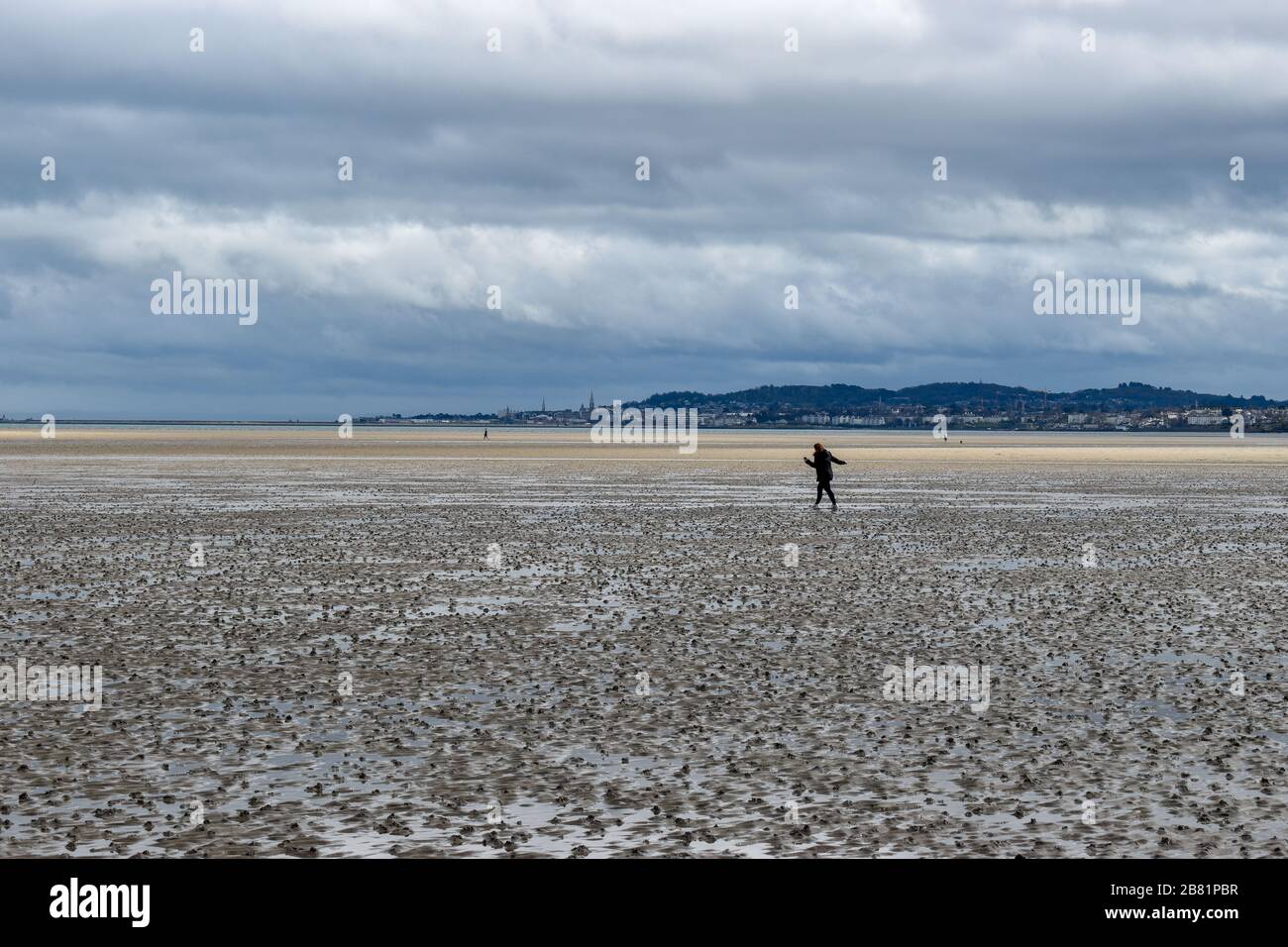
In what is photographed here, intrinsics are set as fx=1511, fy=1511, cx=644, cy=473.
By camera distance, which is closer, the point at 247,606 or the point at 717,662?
the point at 717,662

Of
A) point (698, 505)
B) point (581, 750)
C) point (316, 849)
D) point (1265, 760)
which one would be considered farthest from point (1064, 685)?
point (698, 505)

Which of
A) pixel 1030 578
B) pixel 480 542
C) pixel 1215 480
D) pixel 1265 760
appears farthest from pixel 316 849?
pixel 1215 480

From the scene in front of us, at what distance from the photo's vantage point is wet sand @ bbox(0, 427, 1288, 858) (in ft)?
34.6

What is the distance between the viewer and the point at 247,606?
2228 cm

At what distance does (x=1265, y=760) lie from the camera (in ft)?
40.8

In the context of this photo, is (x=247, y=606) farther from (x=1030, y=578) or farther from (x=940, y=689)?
(x=1030, y=578)

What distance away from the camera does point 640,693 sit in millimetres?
15461

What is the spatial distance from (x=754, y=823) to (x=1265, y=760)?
15.5ft

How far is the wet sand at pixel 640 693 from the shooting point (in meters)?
10.5

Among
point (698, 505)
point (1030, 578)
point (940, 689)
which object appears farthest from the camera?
point (698, 505)

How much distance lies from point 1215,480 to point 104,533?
4991 centimetres
